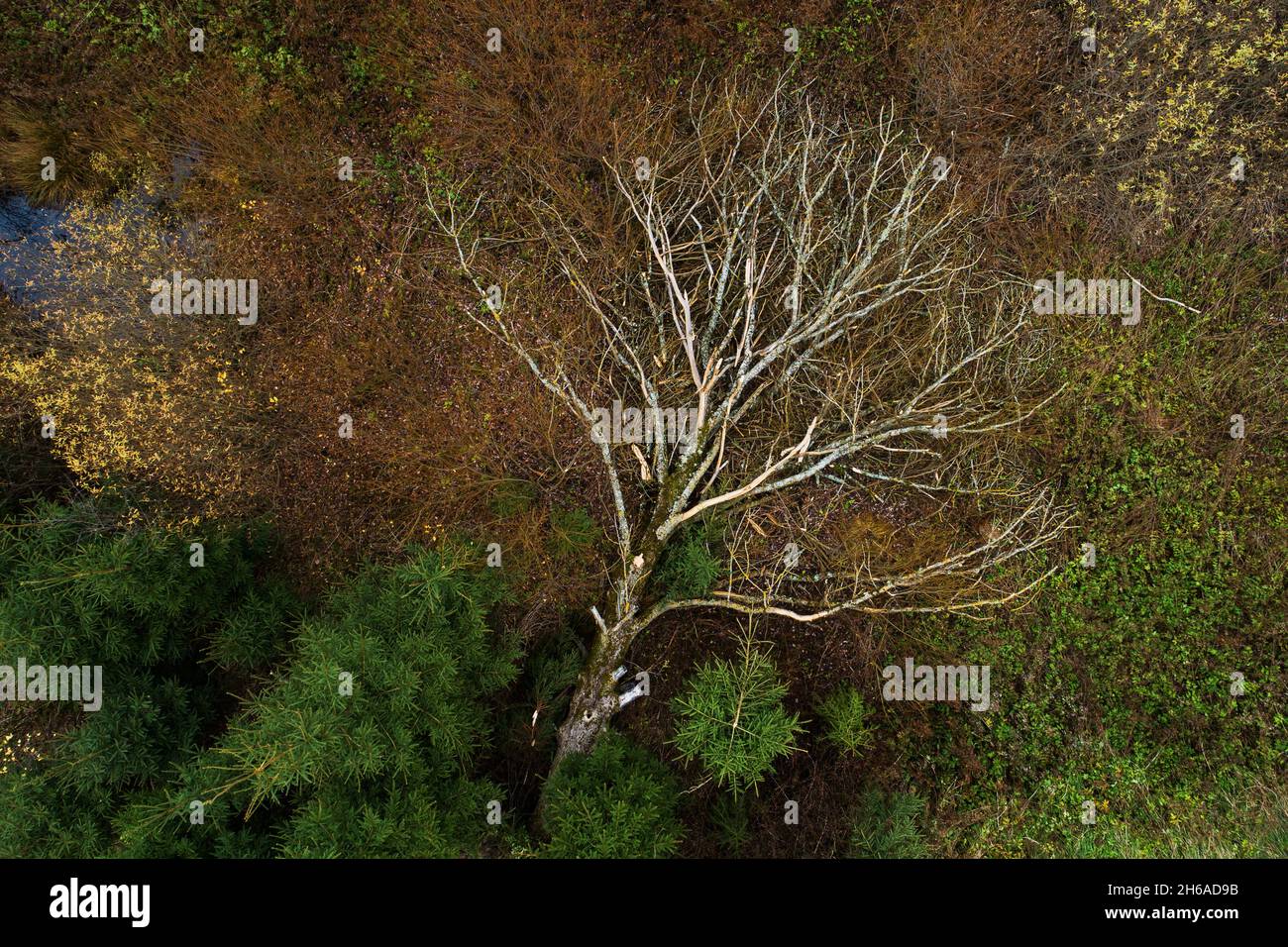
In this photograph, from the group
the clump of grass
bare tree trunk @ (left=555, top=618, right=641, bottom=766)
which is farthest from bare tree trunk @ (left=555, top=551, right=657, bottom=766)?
the clump of grass

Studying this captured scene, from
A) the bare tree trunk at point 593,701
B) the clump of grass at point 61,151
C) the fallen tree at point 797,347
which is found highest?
the clump of grass at point 61,151

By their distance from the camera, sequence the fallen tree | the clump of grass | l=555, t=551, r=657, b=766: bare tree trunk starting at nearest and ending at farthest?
l=555, t=551, r=657, b=766: bare tree trunk, the fallen tree, the clump of grass

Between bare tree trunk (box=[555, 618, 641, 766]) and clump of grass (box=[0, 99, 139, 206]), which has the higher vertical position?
clump of grass (box=[0, 99, 139, 206])

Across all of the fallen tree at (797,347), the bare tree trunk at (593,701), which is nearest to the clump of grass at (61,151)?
the fallen tree at (797,347)

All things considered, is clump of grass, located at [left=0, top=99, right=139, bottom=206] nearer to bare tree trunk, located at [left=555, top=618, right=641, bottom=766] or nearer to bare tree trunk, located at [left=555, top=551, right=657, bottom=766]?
bare tree trunk, located at [left=555, top=551, right=657, bottom=766]

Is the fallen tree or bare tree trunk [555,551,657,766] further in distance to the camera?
the fallen tree

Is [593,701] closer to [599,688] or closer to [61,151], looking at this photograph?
[599,688]

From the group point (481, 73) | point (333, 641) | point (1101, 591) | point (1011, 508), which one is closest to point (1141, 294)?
point (1011, 508)

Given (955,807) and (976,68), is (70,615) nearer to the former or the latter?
(955,807)

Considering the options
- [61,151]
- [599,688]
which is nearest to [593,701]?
[599,688]

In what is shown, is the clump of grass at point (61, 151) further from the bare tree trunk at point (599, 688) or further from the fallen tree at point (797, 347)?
the bare tree trunk at point (599, 688)

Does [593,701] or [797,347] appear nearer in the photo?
[593,701]
